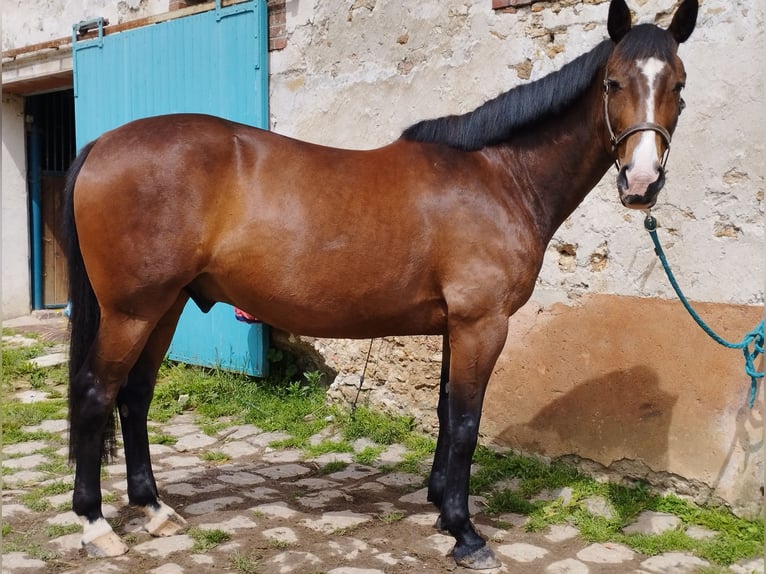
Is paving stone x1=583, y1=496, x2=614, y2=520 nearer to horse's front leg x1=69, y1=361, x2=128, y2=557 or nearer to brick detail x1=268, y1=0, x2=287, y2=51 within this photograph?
horse's front leg x1=69, y1=361, x2=128, y2=557

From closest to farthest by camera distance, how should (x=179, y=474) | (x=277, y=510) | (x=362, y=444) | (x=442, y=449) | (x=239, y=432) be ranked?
(x=277, y=510), (x=442, y=449), (x=179, y=474), (x=362, y=444), (x=239, y=432)

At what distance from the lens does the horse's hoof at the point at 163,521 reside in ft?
10.7

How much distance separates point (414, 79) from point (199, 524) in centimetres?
331

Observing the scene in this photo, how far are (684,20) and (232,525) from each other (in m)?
3.15

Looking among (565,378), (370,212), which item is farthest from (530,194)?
(565,378)

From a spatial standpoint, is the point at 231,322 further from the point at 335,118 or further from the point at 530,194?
the point at 530,194

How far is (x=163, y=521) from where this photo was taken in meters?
3.30

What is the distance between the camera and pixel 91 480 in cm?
316

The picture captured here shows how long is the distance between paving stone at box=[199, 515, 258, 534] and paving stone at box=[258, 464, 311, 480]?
67 centimetres

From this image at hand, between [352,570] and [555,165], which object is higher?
[555,165]

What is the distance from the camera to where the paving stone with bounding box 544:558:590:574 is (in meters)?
3.04

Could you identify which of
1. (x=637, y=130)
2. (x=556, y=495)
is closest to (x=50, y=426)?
(x=556, y=495)

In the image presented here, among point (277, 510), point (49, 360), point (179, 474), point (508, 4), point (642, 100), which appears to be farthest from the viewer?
point (49, 360)

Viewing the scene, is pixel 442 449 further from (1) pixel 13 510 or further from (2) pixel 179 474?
(1) pixel 13 510
